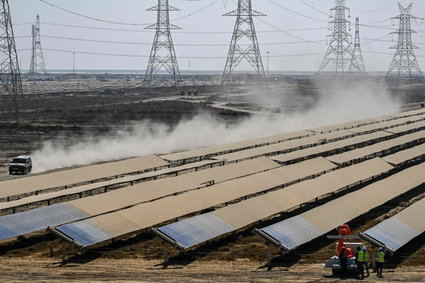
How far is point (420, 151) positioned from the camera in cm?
5284

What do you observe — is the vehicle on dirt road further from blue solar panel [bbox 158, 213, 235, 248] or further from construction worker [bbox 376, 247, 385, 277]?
construction worker [bbox 376, 247, 385, 277]

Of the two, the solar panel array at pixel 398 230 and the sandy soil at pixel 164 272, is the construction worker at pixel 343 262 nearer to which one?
the sandy soil at pixel 164 272

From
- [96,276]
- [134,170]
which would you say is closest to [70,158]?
[134,170]

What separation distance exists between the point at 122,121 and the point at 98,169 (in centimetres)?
4070

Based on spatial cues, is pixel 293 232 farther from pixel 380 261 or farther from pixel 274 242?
pixel 380 261

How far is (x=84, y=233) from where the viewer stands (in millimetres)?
27328

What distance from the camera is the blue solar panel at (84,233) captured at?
26.8m

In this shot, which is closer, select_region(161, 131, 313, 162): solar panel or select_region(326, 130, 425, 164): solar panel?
select_region(326, 130, 425, 164): solar panel

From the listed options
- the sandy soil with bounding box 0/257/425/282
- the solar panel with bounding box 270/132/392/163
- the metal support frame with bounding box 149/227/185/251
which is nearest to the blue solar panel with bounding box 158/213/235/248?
the metal support frame with bounding box 149/227/185/251

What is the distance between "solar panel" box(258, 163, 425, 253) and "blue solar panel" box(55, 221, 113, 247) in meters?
5.79

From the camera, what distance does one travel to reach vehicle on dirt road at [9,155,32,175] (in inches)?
1811

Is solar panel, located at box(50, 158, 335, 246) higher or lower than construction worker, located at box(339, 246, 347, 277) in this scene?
higher

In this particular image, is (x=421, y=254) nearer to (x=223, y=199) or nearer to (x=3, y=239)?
(x=223, y=199)

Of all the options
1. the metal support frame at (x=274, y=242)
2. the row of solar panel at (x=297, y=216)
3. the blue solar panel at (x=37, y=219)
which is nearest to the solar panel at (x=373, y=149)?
the row of solar panel at (x=297, y=216)
